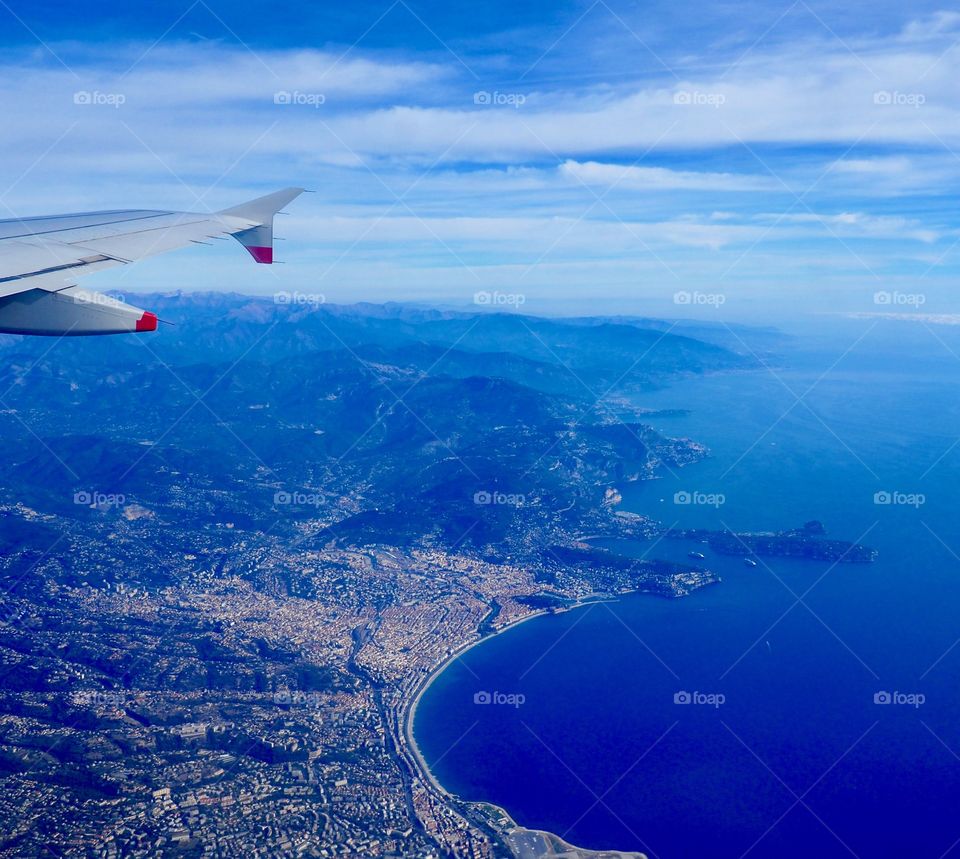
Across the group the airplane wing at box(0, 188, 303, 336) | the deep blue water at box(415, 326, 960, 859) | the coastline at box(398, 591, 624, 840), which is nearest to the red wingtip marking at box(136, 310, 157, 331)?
the airplane wing at box(0, 188, 303, 336)

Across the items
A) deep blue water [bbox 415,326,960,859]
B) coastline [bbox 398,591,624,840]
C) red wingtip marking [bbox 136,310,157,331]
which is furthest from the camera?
coastline [bbox 398,591,624,840]

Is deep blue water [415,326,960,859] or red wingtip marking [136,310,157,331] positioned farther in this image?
deep blue water [415,326,960,859]

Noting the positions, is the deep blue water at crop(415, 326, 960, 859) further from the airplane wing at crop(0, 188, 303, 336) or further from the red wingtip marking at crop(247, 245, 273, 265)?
→ the airplane wing at crop(0, 188, 303, 336)

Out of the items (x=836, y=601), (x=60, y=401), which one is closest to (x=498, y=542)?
(x=836, y=601)

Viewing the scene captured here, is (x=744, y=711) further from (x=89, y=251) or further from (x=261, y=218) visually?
(x=89, y=251)

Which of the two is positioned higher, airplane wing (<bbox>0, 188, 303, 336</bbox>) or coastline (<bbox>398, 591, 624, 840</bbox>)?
airplane wing (<bbox>0, 188, 303, 336</bbox>)

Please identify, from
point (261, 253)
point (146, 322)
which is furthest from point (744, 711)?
point (146, 322)

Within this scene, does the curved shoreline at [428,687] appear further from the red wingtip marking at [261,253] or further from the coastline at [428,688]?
the red wingtip marking at [261,253]

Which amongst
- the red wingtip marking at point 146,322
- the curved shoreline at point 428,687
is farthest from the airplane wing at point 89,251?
the curved shoreline at point 428,687

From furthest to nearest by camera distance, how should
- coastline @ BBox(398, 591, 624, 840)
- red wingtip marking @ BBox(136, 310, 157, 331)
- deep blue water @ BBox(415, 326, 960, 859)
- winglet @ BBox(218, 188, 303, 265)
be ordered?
coastline @ BBox(398, 591, 624, 840) < deep blue water @ BBox(415, 326, 960, 859) < winglet @ BBox(218, 188, 303, 265) < red wingtip marking @ BBox(136, 310, 157, 331)
